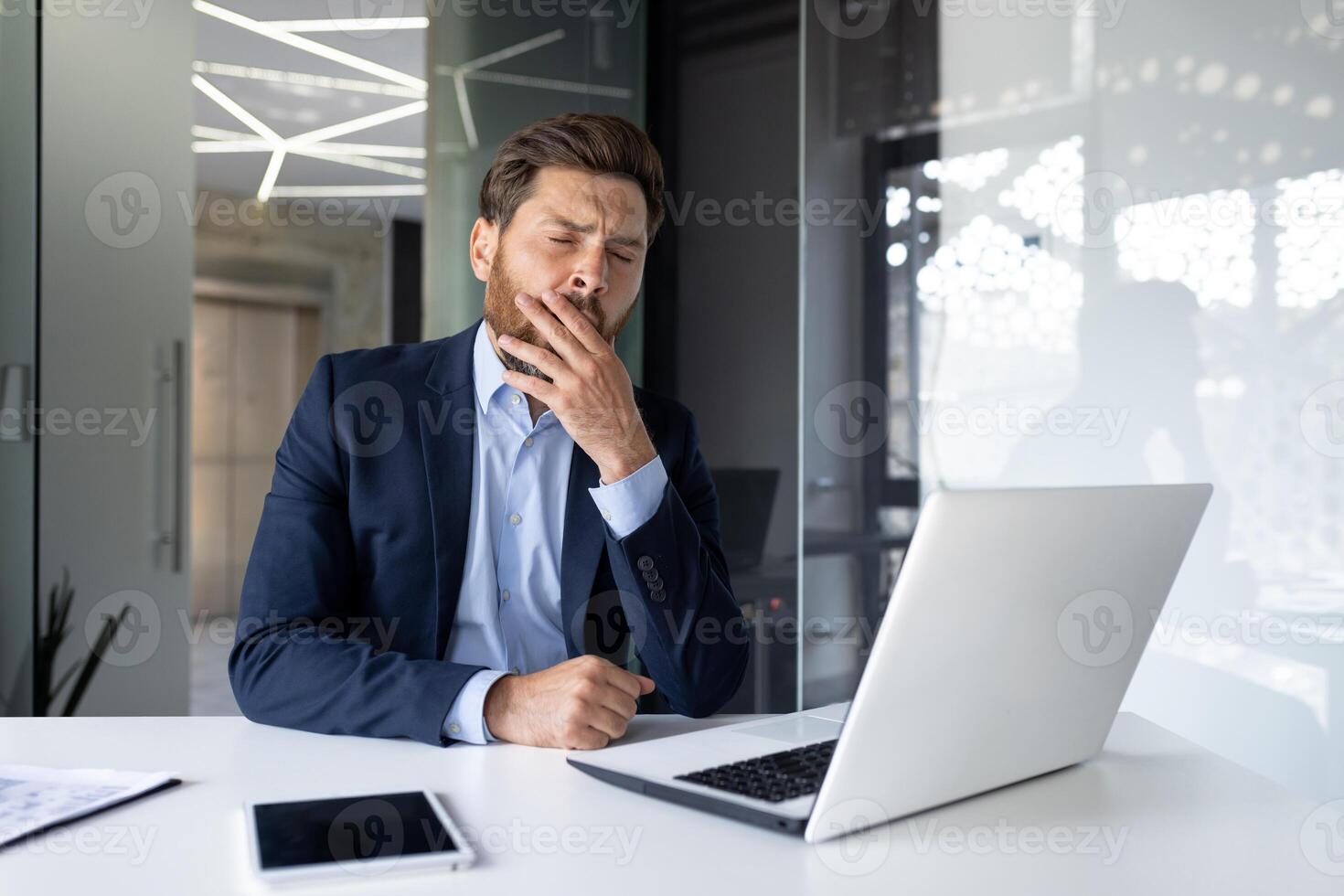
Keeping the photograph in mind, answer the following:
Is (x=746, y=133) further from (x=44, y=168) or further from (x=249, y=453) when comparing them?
(x=249, y=453)

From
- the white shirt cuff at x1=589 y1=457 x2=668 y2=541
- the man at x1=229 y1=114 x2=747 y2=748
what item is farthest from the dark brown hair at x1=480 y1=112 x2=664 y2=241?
the white shirt cuff at x1=589 y1=457 x2=668 y2=541

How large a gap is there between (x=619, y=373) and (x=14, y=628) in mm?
2144

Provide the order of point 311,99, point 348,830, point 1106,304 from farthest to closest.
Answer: point 311,99 < point 1106,304 < point 348,830

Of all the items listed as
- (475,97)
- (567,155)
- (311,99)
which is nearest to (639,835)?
(567,155)

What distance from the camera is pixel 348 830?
33.2 inches

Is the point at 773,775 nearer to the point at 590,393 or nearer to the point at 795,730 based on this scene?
the point at 795,730

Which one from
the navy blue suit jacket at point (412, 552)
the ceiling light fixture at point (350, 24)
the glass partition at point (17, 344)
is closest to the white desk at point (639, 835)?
the navy blue suit jacket at point (412, 552)

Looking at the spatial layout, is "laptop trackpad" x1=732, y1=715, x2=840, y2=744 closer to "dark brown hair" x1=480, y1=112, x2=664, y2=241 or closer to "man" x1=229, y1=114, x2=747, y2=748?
"man" x1=229, y1=114, x2=747, y2=748

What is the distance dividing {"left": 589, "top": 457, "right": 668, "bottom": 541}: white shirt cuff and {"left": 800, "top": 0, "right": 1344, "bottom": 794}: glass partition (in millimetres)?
1519

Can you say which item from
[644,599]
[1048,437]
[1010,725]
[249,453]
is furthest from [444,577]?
[249,453]

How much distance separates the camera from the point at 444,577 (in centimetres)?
150

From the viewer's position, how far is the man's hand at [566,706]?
1139mm

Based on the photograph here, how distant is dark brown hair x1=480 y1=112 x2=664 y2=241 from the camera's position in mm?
1649

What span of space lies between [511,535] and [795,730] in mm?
599
